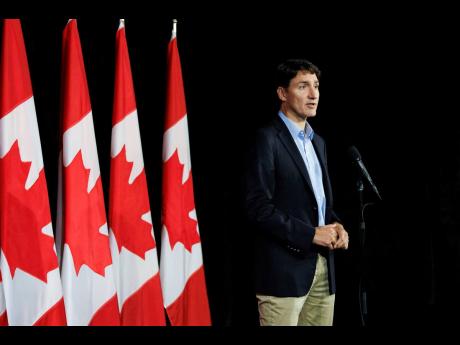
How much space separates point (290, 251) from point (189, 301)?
54.4 inches

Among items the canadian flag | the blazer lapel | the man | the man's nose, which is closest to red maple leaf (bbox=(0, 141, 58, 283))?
the canadian flag

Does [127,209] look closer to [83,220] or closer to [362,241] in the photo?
[83,220]

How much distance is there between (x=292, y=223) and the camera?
7.29 ft

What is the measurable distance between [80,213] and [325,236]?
1.33m

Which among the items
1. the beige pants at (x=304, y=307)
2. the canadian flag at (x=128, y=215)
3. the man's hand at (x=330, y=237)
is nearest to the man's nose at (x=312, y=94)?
the man's hand at (x=330, y=237)

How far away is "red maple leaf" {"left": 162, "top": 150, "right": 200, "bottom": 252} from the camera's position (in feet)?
11.3

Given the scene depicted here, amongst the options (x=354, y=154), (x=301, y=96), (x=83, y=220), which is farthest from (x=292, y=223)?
(x=83, y=220)

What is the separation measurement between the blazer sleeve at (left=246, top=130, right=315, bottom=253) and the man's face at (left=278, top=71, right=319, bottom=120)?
165mm

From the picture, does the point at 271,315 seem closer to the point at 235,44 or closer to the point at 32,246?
the point at 32,246

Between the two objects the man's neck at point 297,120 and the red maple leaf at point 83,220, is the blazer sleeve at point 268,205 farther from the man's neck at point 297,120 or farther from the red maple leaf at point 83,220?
A: the red maple leaf at point 83,220

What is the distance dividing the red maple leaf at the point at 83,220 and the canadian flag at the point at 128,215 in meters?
0.14

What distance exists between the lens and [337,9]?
3.59 metres

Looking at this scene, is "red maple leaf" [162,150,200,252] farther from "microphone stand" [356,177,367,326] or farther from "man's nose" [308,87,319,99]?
"microphone stand" [356,177,367,326]

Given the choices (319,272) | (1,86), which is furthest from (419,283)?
(1,86)
